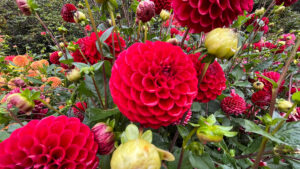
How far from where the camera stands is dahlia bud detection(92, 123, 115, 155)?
1.16 feet

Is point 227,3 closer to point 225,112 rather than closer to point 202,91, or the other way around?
point 202,91

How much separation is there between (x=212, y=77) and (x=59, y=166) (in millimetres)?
423

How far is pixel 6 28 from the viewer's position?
156 inches

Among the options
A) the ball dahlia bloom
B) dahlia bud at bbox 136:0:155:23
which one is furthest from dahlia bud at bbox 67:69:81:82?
the ball dahlia bloom

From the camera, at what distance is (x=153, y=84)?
0.37 meters

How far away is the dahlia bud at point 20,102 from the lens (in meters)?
0.39

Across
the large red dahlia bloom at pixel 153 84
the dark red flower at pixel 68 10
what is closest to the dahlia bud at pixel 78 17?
the dark red flower at pixel 68 10

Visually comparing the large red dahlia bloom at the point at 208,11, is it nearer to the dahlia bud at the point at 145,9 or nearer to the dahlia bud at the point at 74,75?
the dahlia bud at the point at 145,9

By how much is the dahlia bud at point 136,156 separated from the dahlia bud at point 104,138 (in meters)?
0.08

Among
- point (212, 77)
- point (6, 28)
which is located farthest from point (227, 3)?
point (6, 28)

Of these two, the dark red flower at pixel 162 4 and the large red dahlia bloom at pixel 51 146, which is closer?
the large red dahlia bloom at pixel 51 146

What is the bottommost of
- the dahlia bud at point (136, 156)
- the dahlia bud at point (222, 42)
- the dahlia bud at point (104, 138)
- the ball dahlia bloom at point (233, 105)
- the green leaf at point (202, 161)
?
the green leaf at point (202, 161)

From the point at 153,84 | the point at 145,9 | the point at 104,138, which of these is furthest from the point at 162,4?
the point at 104,138

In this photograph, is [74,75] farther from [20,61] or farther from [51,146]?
[20,61]
